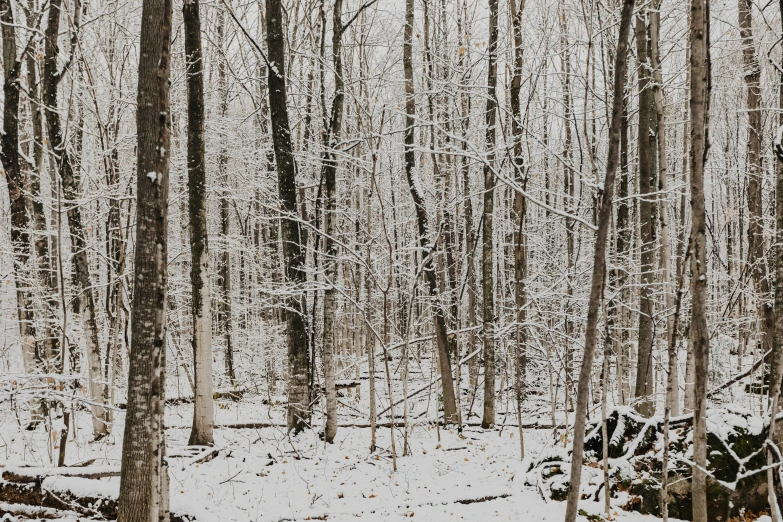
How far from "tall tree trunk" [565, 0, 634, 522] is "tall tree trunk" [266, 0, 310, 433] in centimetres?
619

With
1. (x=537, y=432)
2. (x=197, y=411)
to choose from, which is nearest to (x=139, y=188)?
(x=197, y=411)

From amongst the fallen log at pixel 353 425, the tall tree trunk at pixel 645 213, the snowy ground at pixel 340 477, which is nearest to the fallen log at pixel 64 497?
the snowy ground at pixel 340 477

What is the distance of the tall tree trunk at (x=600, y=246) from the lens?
2670 millimetres

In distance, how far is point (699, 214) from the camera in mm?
3059

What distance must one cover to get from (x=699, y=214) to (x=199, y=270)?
7044 mm

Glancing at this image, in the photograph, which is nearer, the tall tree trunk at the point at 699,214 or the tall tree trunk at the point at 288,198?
the tall tree trunk at the point at 699,214

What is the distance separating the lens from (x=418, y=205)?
32.1ft

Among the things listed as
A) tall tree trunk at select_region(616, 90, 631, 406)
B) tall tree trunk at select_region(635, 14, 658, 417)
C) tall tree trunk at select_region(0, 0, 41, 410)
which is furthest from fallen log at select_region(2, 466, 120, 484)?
tall tree trunk at select_region(635, 14, 658, 417)

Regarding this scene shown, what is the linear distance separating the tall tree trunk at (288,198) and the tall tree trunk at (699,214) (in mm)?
6423

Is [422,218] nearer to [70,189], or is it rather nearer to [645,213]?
[645,213]

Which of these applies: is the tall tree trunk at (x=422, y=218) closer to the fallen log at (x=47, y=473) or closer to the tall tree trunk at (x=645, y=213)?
the tall tree trunk at (x=645, y=213)

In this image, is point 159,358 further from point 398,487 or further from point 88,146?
point 88,146

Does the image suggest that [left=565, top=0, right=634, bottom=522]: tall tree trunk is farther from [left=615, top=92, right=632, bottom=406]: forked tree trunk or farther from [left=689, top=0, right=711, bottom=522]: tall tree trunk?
[left=615, top=92, right=632, bottom=406]: forked tree trunk

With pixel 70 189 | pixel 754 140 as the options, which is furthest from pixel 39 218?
pixel 754 140
